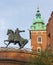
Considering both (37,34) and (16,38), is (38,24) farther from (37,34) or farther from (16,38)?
(16,38)

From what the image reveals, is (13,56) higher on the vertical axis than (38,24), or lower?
lower

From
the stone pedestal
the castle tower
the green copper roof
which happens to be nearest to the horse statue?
the stone pedestal

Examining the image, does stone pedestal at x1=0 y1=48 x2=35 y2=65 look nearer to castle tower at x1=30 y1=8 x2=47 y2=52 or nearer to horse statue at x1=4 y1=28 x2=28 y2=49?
horse statue at x1=4 y1=28 x2=28 y2=49

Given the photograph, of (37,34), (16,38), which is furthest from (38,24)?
(16,38)

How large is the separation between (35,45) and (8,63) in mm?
43537

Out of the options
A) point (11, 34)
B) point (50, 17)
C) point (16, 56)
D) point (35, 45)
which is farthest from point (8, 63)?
point (35, 45)

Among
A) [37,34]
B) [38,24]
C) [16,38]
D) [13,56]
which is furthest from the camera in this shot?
[38,24]

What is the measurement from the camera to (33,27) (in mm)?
95938

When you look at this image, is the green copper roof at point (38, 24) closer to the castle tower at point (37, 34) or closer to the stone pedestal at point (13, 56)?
the castle tower at point (37, 34)

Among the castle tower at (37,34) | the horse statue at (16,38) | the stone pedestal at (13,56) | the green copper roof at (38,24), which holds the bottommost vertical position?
the stone pedestal at (13,56)

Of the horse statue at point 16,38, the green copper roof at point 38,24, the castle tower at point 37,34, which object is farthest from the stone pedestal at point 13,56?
the green copper roof at point 38,24

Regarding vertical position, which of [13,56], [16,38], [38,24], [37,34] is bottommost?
[13,56]

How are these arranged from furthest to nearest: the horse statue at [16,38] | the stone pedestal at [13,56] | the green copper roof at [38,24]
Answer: the green copper roof at [38,24] → the horse statue at [16,38] → the stone pedestal at [13,56]

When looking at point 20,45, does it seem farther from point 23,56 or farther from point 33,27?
point 33,27
